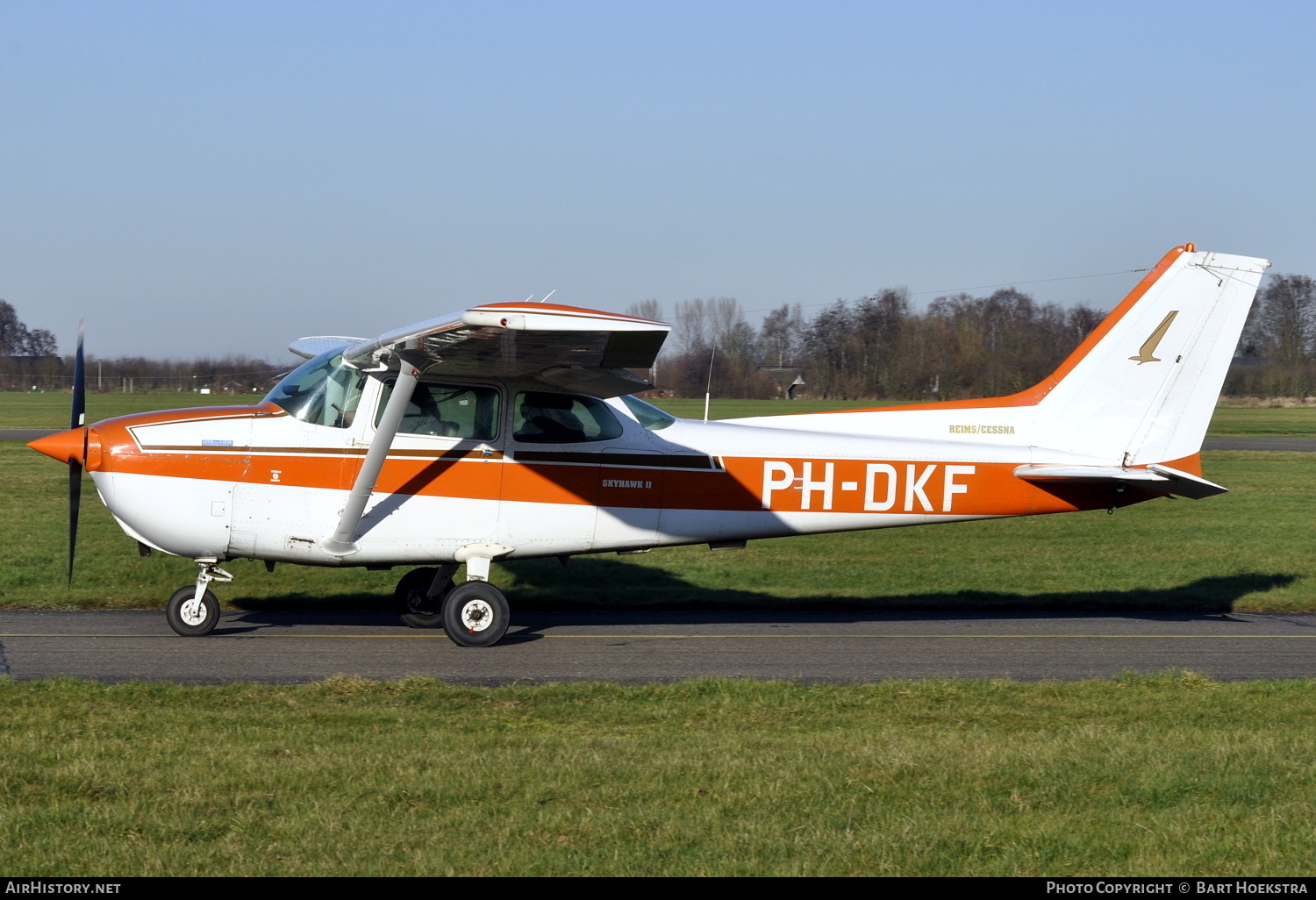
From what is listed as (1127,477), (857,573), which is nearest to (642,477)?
(1127,477)

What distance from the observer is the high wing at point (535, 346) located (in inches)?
275

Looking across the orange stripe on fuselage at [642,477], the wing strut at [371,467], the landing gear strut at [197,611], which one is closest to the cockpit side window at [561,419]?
the orange stripe on fuselage at [642,477]

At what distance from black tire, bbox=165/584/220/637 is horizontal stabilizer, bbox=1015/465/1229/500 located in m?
6.72

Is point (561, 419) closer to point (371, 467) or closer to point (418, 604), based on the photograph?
point (371, 467)

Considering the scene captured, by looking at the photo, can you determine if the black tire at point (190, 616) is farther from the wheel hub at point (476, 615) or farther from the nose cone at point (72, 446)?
the wheel hub at point (476, 615)

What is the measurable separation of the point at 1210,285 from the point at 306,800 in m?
8.67

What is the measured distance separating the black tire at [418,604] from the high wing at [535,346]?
218 centimetres

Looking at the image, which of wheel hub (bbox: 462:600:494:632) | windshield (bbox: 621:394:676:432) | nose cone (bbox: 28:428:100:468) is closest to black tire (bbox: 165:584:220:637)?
nose cone (bbox: 28:428:100:468)

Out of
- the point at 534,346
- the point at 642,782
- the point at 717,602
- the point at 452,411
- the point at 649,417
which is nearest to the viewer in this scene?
the point at 642,782

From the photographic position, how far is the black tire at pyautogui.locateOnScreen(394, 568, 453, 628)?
979cm

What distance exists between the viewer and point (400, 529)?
8945 millimetres

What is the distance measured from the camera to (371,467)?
8.47 metres

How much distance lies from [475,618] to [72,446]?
3236mm

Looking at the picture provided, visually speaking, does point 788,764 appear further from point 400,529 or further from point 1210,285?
point 1210,285
